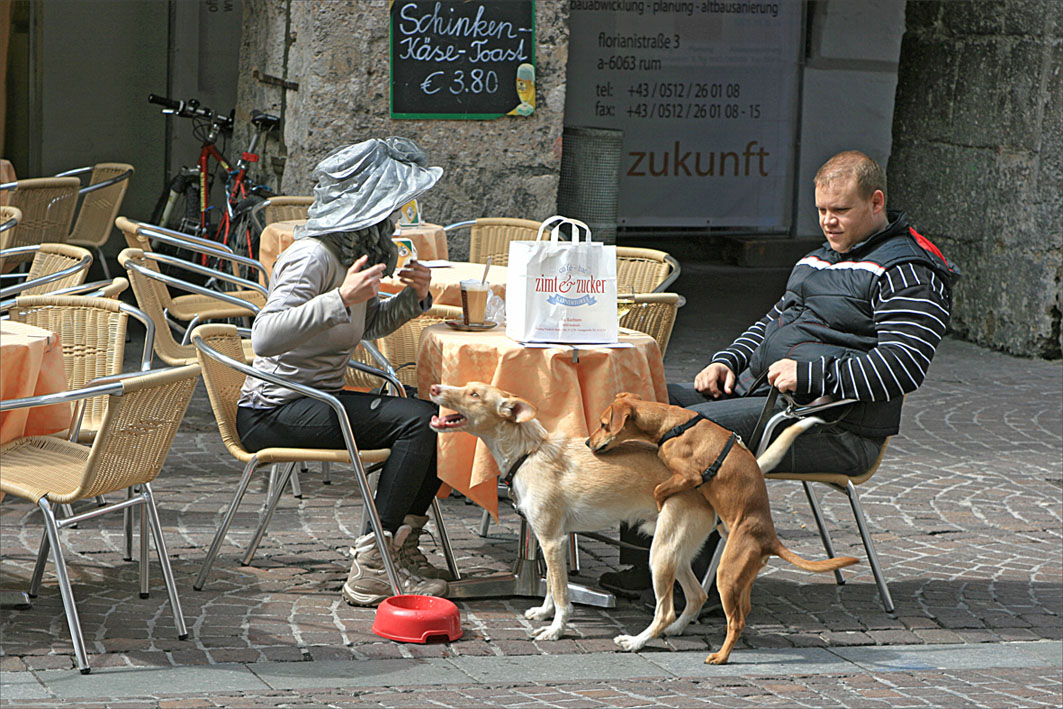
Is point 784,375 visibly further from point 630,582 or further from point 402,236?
point 402,236

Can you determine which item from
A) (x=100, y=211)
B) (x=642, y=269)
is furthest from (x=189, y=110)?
(x=642, y=269)

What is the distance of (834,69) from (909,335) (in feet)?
30.2

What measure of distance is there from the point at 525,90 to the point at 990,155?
12.2 ft

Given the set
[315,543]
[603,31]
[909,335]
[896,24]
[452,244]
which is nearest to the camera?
[909,335]

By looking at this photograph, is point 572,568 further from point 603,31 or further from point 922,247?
point 603,31

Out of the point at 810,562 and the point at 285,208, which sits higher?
the point at 285,208

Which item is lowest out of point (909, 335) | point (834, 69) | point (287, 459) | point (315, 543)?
point (315, 543)

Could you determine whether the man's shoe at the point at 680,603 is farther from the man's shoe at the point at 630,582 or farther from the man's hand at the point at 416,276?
the man's hand at the point at 416,276

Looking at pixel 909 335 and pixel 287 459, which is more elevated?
pixel 909 335

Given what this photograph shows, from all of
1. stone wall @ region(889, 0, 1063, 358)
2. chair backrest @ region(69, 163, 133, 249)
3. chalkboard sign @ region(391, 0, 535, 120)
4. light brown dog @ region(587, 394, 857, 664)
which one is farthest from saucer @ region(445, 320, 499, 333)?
stone wall @ region(889, 0, 1063, 358)

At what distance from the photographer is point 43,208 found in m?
8.73

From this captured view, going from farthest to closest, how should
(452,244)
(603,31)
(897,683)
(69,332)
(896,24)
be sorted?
1. (896,24)
2. (603,31)
3. (452,244)
4. (69,332)
5. (897,683)

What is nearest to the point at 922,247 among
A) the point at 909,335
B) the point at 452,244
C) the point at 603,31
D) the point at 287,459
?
the point at 909,335

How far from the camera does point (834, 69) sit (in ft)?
43.7
